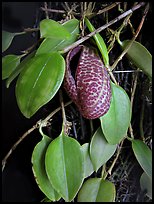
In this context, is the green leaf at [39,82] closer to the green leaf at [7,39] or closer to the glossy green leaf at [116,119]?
the glossy green leaf at [116,119]

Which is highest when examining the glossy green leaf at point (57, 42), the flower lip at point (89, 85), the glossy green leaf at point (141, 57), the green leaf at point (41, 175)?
the glossy green leaf at point (57, 42)

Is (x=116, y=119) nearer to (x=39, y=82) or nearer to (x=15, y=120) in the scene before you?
(x=39, y=82)

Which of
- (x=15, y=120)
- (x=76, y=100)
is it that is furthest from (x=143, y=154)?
(x=15, y=120)

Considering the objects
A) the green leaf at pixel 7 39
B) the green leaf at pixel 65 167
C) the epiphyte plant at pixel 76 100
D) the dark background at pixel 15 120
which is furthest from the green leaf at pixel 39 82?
the dark background at pixel 15 120

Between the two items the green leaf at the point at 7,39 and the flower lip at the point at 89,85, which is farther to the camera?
the green leaf at the point at 7,39

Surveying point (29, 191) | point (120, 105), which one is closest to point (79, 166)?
point (120, 105)
